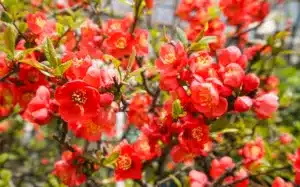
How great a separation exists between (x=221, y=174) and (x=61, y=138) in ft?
1.87

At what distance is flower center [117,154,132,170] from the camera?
4.55ft

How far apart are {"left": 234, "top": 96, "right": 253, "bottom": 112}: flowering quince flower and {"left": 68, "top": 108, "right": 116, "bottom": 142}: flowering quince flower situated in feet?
1.07

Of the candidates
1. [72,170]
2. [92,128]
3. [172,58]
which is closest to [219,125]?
[172,58]

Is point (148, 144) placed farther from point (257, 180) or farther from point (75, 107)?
point (257, 180)

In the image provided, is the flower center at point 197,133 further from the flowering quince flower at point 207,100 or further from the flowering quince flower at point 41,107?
the flowering quince flower at point 41,107

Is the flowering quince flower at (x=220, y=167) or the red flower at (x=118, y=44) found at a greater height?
the red flower at (x=118, y=44)

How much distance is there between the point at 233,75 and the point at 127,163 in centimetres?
44

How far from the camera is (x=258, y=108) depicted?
129cm

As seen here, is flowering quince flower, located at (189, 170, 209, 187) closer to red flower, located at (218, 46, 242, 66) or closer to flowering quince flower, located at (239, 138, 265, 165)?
flowering quince flower, located at (239, 138, 265, 165)

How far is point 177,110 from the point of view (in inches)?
46.6

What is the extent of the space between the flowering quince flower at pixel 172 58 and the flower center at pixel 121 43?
24 centimetres

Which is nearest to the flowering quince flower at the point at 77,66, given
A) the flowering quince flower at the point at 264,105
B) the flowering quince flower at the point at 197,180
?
the flowering quince flower at the point at 264,105

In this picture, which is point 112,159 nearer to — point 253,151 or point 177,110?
point 177,110

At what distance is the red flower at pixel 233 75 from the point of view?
1.18m
